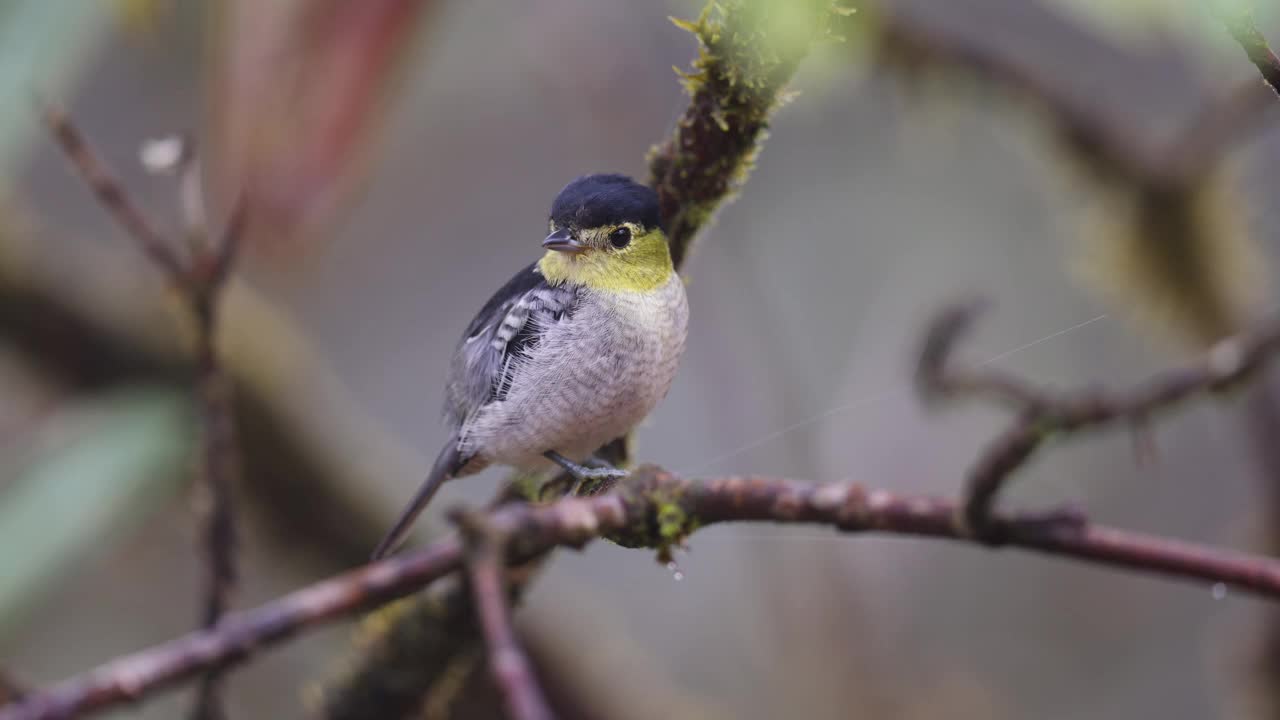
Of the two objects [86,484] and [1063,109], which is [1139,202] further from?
[86,484]

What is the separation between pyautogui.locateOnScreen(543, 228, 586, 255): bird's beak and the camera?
3.09 ft

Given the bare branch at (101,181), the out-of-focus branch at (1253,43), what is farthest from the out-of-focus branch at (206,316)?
the out-of-focus branch at (1253,43)

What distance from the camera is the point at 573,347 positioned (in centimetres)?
95

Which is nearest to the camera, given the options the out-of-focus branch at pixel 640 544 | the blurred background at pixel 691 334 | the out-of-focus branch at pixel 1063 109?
the out-of-focus branch at pixel 640 544

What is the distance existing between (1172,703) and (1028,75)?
7.54ft

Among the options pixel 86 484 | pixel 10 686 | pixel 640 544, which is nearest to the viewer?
pixel 640 544

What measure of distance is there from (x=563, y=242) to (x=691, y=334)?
1865mm

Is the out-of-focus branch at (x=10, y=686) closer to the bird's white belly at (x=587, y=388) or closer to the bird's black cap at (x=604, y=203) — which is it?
the bird's white belly at (x=587, y=388)

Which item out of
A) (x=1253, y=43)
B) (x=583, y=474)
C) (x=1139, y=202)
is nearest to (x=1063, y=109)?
(x=1139, y=202)

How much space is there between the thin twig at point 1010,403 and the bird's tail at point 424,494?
1.15ft

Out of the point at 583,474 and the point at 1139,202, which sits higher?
the point at 1139,202

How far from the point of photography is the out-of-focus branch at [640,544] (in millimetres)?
632

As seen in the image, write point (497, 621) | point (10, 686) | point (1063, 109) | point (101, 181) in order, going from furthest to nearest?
point (1063, 109) → point (101, 181) → point (10, 686) → point (497, 621)

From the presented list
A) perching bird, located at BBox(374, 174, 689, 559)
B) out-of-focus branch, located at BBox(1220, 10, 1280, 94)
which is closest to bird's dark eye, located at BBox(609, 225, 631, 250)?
perching bird, located at BBox(374, 174, 689, 559)
